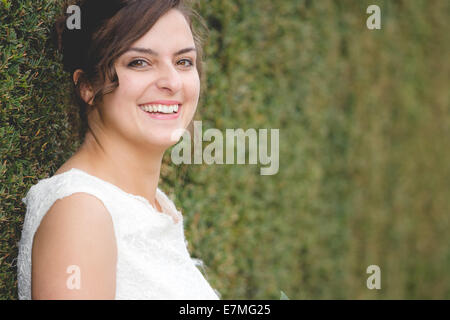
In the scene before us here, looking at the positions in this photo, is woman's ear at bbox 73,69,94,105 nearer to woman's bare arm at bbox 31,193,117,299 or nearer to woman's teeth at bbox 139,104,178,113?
woman's teeth at bbox 139,104,178,113

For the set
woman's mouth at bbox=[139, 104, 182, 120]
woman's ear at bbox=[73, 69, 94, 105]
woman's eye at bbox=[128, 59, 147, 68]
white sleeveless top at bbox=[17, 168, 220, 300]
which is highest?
woman's eye at bbox=[128, 59, 147, 68]

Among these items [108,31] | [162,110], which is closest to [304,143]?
[162,110]

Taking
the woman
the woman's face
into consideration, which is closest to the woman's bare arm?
the woman

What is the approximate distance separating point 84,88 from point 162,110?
1.00 ft

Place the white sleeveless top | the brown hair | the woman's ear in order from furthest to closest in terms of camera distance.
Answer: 1. the woman's ear
2. the brown hair
3. the white sleeveless top

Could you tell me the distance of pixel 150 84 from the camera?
1877mm

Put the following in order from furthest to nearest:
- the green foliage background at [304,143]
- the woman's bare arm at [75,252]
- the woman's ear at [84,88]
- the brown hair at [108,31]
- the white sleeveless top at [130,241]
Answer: the green foliage background at [304,143] → the woman's ear at [84,88] → the brown hair at [108,31] → the white sleeveless top at [130,241] → the woman's bare arm at [75,252]

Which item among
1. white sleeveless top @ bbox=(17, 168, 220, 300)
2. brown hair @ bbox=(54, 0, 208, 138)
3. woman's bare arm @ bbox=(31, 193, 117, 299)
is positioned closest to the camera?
woman's bare arm @ bbox=(31, 193, 117, 299)

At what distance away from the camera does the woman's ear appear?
1.94m

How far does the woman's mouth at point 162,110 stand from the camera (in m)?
1.89

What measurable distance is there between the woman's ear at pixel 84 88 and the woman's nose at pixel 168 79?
254mm

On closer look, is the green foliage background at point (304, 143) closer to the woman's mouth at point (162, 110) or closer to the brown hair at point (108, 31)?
the brown hair at point (108, 31)

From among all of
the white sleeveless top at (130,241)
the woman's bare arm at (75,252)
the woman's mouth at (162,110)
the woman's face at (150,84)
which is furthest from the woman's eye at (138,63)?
the woman's bare arm at (75,252)

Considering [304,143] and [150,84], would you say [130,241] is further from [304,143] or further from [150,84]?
[304,143]
